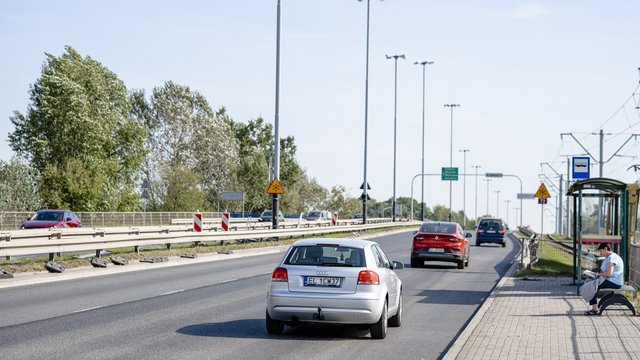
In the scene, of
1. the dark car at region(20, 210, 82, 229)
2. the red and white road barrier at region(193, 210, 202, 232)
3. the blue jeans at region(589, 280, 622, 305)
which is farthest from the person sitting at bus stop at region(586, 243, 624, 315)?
the dark car at region(20, 210, 82, 229)

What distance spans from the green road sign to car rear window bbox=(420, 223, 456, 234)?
69.2 metres

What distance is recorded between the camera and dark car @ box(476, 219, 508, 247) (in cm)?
5019

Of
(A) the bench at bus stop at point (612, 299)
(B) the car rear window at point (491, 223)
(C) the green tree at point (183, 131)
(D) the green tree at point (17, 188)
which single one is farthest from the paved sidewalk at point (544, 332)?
(C) the green tree at point (183, 131)

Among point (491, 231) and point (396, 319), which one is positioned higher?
point (491, 231)

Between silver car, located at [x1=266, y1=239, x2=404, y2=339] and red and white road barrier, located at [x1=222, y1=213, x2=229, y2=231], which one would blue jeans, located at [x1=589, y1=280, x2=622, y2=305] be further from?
red and white road barrier, located at [x1=222, y1=213, x2=229, y2=231]

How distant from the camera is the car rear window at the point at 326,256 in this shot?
40.5 ft

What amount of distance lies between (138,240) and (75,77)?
4343 centimetres

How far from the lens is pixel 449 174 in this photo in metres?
98.7

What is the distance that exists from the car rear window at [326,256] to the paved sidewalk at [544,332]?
1.78 metres

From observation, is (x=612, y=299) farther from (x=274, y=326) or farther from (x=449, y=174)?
(x=449, y=174)

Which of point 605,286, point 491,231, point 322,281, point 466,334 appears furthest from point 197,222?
point 466,334

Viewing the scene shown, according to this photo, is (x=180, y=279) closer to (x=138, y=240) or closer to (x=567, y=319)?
(x=138, y=240)

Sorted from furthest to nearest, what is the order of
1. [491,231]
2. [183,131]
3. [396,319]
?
[183,131]
[491,231]
[396,319]

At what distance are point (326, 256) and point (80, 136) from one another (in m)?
58.5
